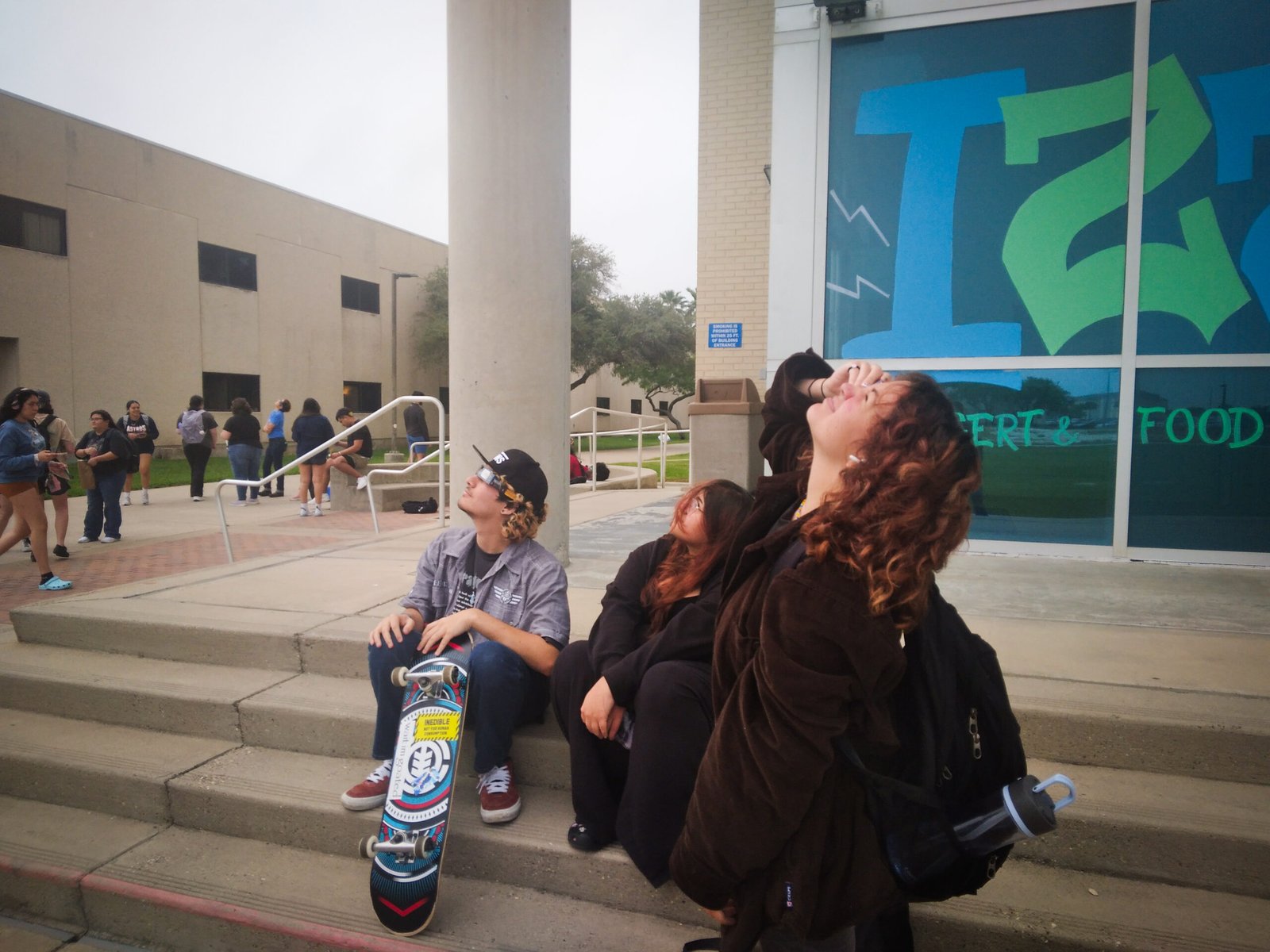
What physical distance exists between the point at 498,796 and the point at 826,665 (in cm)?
178

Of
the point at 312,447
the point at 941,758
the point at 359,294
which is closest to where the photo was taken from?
the point at 941,758

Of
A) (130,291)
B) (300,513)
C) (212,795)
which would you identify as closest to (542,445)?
(212,795)

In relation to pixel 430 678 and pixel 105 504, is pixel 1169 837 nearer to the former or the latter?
pixel 430 678

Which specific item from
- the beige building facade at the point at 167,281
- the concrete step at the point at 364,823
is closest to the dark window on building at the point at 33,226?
the beige building facade at the point at 167,281

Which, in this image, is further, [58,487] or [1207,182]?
[58,487]

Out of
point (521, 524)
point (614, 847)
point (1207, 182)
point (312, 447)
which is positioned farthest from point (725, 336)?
point (614, 847)

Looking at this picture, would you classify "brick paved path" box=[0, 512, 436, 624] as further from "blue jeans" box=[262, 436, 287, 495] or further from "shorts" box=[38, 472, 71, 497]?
"blue jeans" box=[262, 436, 287, 495]

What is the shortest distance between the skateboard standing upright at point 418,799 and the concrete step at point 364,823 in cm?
26

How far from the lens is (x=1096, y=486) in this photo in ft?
18.3

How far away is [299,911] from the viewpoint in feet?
8.61

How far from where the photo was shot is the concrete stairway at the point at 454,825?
7.82ft

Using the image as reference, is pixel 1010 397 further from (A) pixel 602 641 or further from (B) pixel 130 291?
(B) pixel 130 291

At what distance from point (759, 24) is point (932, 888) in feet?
34.7

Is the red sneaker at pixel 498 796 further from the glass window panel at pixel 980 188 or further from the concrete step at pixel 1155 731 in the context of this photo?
the glass window panel at pixel 980 188
